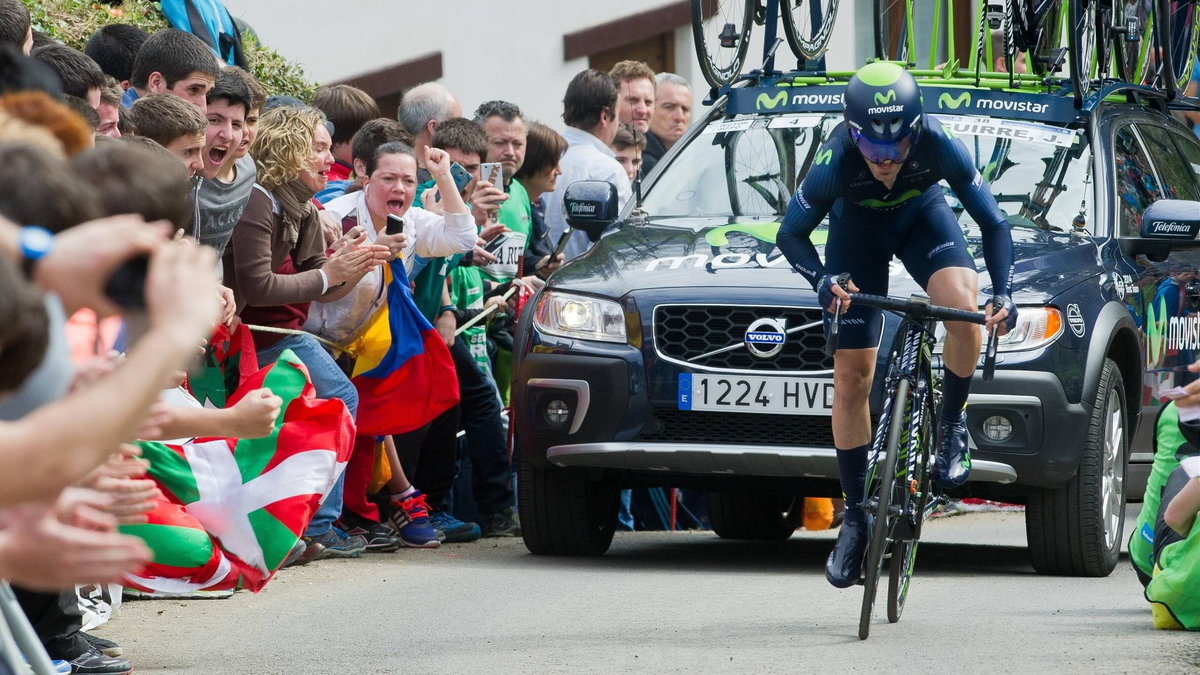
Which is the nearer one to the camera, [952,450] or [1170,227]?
[952,450]

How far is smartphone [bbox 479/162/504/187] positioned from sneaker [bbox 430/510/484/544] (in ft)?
5.88

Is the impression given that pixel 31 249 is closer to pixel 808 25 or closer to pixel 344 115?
pixel 344 115

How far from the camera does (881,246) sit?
790 cm

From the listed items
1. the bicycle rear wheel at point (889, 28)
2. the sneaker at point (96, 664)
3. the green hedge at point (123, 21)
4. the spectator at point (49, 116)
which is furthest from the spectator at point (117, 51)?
the spectator at point (49, 116)

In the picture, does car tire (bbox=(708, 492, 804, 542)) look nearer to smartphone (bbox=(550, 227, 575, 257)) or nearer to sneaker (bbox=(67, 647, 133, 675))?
smartphone (bbox=(550, 227, 575, 257))

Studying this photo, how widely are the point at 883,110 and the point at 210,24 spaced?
17.6 feet

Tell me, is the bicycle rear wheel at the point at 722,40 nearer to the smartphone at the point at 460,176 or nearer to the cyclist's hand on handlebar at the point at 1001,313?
the smartphone at the point at 460,176

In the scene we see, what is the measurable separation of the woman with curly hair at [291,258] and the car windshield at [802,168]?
192cm

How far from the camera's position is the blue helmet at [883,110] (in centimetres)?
721

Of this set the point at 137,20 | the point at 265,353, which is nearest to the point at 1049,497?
the point at 265,353

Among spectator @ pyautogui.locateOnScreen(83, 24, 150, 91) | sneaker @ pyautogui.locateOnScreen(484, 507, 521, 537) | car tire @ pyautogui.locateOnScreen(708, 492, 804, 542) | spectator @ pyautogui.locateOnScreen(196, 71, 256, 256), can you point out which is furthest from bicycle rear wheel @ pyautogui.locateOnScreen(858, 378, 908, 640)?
spectator @ pyautogui.locateOnScreen(83, 24, 150, 91)

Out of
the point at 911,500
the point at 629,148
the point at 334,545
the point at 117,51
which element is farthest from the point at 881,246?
the point at 629,148

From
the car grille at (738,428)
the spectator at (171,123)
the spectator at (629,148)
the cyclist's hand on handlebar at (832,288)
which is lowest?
the car grille at (738,428)

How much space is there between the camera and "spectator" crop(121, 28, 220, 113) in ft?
29.5
